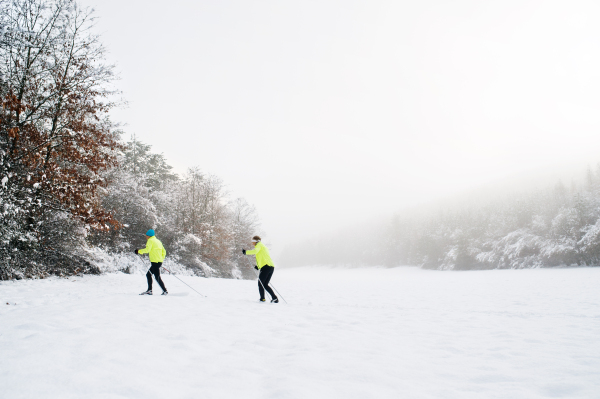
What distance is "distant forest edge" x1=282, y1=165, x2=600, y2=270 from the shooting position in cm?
3991

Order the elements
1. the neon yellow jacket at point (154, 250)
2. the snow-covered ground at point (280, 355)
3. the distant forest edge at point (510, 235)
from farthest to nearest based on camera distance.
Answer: the distant forest edge at point (510, 235), the neon yellow jacket at point (154, 250), the snow-covered ground at point (280, 355)

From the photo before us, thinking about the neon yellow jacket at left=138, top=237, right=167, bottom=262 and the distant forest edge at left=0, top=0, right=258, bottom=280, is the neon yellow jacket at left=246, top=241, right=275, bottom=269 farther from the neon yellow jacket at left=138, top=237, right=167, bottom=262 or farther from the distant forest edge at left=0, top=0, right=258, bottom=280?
the distant forest edge at left=0, top=0, right=258, bottom=280

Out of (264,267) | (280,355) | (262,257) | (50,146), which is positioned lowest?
(280,355)

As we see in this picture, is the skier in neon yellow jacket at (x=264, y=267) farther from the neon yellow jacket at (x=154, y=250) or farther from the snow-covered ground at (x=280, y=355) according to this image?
the neon yellow jacket at (x=154, y=250)

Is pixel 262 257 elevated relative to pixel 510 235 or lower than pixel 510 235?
lower

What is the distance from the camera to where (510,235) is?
50.4m

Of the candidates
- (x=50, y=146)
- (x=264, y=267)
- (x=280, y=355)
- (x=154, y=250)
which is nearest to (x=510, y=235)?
(x=264, y=267)

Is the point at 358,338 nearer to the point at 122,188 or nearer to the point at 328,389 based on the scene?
the point at 328,389

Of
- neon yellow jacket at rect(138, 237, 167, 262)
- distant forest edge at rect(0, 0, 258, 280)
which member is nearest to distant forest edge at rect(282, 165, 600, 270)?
neon yellow jacket at rect(138, 237, 167, 262)

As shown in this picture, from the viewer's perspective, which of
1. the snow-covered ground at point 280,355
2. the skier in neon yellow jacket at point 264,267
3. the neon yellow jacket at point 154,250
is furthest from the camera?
the neon yellow jacket at point 154,250

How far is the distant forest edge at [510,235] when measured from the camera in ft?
131

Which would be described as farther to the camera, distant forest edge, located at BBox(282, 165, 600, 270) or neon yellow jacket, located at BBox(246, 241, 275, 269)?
distant forest edge, located at BBox(282, 165, 600, 270)

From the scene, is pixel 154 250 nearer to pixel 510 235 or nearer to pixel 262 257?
pixel 262 257

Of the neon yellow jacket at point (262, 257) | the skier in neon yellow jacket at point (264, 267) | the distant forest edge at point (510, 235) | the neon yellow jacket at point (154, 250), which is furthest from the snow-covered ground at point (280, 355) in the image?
the distant forest edge at point (510, 235)
